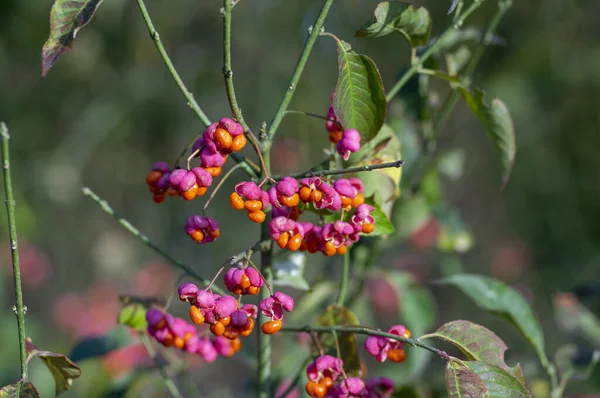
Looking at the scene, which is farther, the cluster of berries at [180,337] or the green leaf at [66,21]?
the cluster of berries at [180,337]

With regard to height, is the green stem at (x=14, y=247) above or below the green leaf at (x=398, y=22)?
below

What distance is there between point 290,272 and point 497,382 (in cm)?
45

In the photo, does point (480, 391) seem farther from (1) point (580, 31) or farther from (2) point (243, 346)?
(1) point (580, 31)

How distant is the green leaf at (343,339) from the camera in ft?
3.54

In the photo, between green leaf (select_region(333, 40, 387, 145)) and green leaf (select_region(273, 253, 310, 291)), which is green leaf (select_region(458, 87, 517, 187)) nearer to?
green leaf (select_region(333, 40, 387, 145))

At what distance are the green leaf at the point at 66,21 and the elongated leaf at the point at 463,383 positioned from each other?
0.71m

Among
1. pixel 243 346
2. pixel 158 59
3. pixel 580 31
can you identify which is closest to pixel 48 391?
pixel 243 346

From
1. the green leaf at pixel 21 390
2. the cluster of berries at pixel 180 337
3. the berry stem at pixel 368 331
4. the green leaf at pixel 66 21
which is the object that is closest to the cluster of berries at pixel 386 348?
the berry stem at pixel 368 331

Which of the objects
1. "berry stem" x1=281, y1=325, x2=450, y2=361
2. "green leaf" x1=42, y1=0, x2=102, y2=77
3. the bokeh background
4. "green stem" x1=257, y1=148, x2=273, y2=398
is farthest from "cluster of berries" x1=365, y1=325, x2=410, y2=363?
the bokeh background

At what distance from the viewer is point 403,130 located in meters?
1.69

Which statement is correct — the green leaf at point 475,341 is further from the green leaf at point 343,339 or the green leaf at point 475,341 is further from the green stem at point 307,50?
the green stem at point 307,50

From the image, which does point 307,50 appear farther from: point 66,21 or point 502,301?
point 502,301

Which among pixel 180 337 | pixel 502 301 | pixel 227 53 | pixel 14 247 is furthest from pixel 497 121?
pixel 14 247

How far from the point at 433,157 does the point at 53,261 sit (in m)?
3.45
